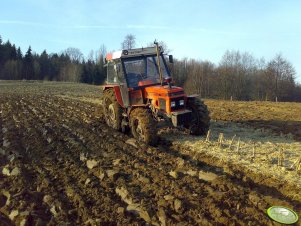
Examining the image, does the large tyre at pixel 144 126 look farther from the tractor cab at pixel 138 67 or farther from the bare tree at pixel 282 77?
the bare tree at pixel 282 77

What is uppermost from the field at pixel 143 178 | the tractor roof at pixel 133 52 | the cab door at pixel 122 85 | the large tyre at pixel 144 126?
the tractor roof at pixel 133 52

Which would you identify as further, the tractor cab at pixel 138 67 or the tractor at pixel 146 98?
the tractor cab at pixel 138 67

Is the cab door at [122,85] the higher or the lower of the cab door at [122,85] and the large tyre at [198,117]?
the higher

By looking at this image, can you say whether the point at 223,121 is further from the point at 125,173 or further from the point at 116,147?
the point at 125,173

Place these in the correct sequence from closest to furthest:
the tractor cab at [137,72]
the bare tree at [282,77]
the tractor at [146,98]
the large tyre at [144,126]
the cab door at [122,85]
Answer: the large tyre at [144,126], the tractor at [146,98], the tractor cab at [137,72], the cab door at [122,85], the bare tree at [282,77]

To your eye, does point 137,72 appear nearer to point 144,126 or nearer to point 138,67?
point 138,67

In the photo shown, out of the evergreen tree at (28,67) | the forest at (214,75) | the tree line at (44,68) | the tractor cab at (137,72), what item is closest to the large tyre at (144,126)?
the tractor cab at (137,72)

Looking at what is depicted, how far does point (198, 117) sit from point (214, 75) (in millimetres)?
50017

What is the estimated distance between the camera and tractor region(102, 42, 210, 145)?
9000mm

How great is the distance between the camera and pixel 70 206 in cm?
536

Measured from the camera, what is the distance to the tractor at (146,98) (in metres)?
9.00

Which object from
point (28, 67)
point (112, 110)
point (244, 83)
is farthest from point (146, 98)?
point (28, 67)

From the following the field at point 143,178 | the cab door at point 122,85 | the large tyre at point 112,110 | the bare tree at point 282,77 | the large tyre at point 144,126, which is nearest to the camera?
the field at point 143,178

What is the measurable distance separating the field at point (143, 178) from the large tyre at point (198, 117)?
0.27 m
